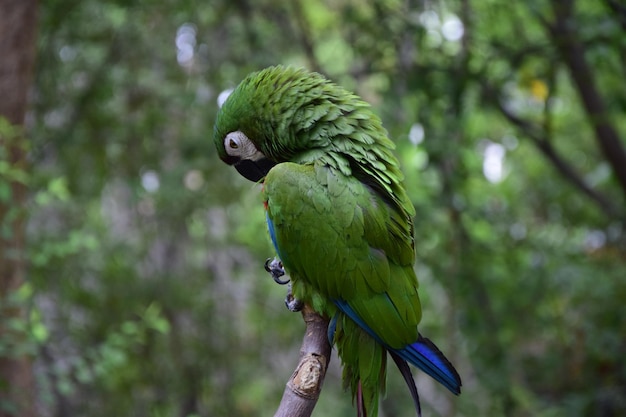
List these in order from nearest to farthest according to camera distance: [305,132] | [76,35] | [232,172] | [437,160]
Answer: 1. [305,132]
2. [437,160]
3. [76,35]
4. [232,172]

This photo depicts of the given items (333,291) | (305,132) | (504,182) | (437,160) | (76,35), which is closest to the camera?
(333,291)

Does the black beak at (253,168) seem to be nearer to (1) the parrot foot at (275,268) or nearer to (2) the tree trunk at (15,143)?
(1) the parrot foot at (275,268)

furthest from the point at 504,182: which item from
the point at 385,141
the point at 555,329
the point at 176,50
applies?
the point at 385,141

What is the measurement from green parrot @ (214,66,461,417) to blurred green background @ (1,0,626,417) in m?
1.59

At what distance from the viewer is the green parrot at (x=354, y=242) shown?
5.74ft

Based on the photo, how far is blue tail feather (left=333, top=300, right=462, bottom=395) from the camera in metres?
1.64

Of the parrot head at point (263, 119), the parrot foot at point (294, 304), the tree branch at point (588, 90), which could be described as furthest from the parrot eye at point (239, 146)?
the tree branch at point (588, 90)

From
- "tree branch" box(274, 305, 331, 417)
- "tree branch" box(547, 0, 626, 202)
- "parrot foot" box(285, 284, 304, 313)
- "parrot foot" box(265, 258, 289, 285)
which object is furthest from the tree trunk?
"tree branch" box(547, 0, 626, 202)

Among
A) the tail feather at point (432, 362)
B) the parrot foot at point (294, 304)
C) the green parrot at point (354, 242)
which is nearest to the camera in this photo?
the tail feather at point (432, 362)

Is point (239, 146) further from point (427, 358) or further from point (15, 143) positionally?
point (15, 143)

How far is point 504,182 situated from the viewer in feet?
19.2

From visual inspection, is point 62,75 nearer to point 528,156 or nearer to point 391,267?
point 391,267

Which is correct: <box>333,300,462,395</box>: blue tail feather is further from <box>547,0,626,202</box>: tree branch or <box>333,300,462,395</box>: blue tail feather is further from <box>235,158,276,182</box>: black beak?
<box>547,0,626,202</box>: tree branch

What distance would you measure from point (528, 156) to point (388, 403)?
3.00 m
